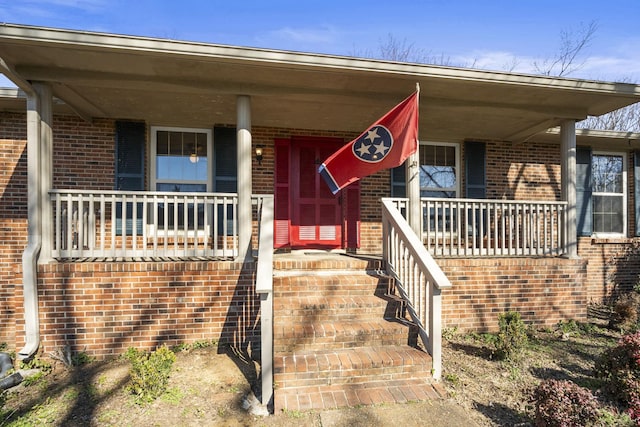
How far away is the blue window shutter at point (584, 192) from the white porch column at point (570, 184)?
1960mm

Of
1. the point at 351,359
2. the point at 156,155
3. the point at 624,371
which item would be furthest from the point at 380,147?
the point at 156,155

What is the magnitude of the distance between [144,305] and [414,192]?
3876 millimetres

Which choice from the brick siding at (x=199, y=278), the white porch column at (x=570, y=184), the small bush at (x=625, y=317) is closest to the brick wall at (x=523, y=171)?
the brick siding at (x=199, y=278)

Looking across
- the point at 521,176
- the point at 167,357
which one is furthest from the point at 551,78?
the point at 167,357

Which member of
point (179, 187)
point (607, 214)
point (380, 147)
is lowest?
point (607, 214)

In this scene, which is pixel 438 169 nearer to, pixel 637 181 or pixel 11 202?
pixel 637 181

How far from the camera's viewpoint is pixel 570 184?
5.27m

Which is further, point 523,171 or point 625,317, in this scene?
point 523,171

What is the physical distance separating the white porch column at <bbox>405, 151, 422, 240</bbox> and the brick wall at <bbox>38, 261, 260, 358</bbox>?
7.86 feet

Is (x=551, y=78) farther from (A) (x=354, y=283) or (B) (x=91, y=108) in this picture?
(B) (x=91, y=108)

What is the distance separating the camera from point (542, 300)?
510 centimetres

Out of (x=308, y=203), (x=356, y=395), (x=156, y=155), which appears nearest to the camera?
(x=356, y=395)

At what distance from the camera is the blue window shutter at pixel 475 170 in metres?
6.61

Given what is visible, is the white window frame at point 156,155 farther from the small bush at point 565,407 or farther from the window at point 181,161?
the small bush at point 565,407
